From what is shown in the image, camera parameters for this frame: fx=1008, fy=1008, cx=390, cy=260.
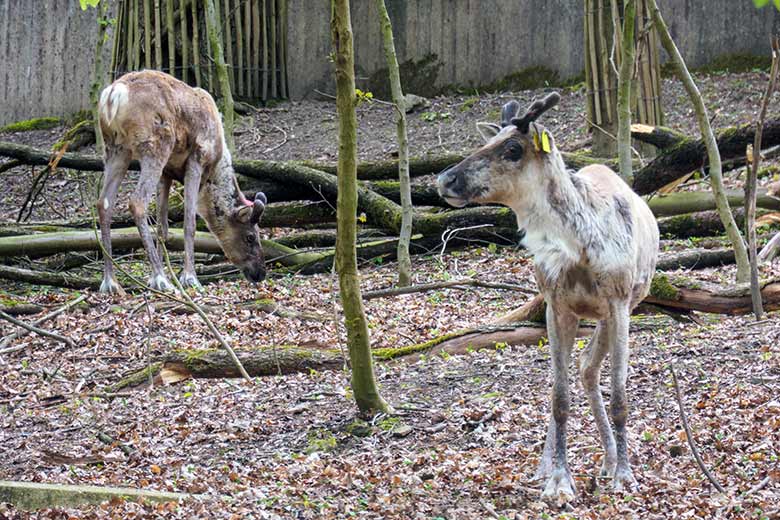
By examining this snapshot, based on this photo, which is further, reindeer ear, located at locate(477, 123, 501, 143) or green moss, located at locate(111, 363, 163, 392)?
green moss, located at locate(111, 363, 163, 392)

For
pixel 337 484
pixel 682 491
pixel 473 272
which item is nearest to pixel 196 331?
pixel 473 272

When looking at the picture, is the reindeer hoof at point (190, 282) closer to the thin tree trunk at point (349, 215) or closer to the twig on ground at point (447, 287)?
the twig on ground at point (447, 287)

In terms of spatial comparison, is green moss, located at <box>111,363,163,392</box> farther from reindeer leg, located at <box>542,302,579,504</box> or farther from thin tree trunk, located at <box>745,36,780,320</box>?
thin tree trunk, located at <box>745,36,780,320</box>

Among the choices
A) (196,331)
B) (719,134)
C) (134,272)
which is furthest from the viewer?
(134,272)

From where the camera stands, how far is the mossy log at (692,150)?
32.2 feet

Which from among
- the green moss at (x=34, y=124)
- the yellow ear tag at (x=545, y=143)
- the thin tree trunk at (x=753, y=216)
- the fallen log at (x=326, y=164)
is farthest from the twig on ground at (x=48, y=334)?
the green moss at (x=34, y=124)

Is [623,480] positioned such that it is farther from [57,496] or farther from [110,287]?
[110,287]

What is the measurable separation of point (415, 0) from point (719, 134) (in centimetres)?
1022

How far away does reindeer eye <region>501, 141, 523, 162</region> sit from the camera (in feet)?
16.6

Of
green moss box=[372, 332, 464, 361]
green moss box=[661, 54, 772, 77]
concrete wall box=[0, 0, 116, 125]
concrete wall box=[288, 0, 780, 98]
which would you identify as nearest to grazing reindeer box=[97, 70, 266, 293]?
green moss box=[372, 332, 464, 361]

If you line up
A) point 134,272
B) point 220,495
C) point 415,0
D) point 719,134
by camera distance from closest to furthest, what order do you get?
1. point 220,495
2. point 719,134
3. point 134,272
4. point 415,0

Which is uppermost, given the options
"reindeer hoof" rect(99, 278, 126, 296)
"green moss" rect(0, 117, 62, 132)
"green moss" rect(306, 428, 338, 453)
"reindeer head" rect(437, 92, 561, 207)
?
"reindeer head" rect(437, 92, 561, 207)

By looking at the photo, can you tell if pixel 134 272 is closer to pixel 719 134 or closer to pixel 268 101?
pixel 719 134

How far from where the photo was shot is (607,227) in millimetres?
5172
